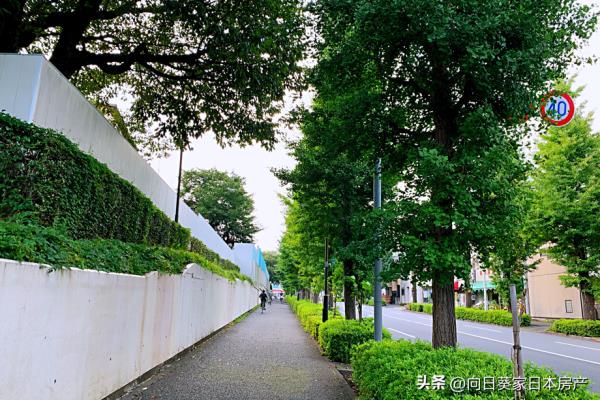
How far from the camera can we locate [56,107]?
6496 mm

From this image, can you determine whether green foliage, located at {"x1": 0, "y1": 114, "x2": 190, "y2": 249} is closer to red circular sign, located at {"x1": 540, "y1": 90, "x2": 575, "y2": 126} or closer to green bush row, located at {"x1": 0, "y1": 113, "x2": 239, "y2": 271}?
green bush row, located at {"x1": 0, "y1": 113, "x2": 239, "y2": 271}

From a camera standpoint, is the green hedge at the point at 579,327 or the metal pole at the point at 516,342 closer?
the metal pole at the point at 516,342

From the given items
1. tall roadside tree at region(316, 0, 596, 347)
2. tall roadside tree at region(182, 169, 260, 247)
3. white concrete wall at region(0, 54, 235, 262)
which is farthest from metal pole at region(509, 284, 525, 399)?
tall roadside tree at region(182, 169, 260, 247)

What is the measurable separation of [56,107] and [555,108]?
23.8 feet

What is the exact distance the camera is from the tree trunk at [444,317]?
5.27 metres

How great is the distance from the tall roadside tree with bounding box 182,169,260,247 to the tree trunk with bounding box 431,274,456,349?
4627 cm

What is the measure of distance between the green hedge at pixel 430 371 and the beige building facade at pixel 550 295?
82.1 feet

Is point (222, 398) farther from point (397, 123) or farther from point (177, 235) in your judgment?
point (177, 235)

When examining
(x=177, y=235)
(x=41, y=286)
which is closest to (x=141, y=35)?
(x=177, y=235)

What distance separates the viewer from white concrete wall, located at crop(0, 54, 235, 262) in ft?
19.6

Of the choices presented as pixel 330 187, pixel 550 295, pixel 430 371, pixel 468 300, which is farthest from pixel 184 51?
pixel 468 300

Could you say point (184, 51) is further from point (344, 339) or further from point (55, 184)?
point (344, 339)

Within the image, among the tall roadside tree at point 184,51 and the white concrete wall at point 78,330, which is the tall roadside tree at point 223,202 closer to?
the tall roadside tree at point 184,51

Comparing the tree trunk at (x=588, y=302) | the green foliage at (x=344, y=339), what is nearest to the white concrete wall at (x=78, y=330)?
the green foliage at (x=344, y=339)
